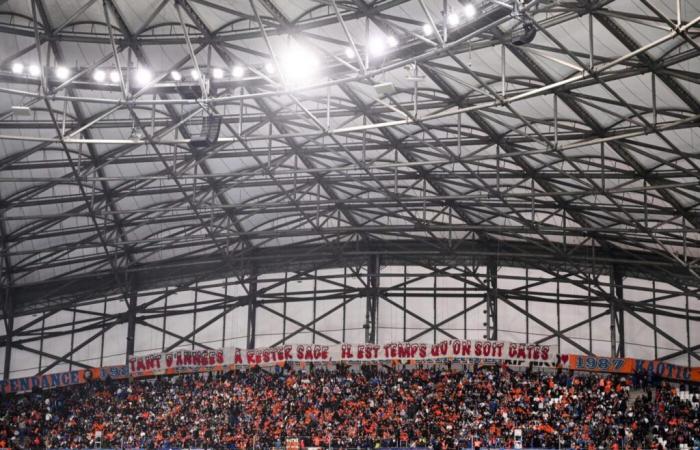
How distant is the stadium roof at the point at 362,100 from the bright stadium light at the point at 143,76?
0.18ft

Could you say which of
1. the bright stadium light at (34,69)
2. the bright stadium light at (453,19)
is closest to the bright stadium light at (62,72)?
the bright stadium light at (34,69)

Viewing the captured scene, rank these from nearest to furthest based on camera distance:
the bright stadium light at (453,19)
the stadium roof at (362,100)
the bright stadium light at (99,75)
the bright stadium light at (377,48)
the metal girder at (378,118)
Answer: the bright stadium light at (453,19) < the bright stadium light at (377,48) < the stadium roof at (362,100) < the metal girder at (378,118) < the bright stadium light at (99,75)

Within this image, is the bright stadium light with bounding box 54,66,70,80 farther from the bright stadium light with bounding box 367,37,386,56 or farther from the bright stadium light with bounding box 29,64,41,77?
the bright stadium light with bounding box 367,37,386,56

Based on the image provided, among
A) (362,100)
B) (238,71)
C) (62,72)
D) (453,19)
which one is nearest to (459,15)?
(453,19)

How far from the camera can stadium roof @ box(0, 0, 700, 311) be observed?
3158 cm

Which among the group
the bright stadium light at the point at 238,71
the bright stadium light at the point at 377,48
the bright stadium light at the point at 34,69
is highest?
the bright stadium light at the point at 238,71

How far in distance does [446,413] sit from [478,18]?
1012 inches

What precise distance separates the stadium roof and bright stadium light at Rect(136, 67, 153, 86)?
0.05 m

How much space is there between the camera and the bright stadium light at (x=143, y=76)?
34.8 metres

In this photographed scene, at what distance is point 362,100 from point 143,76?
29.7ft

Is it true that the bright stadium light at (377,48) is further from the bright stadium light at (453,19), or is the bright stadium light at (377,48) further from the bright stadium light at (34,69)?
the bright stadium light at (34,69)

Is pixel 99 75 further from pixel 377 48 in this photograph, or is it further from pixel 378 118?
pixel 378 118

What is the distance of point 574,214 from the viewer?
4909 cm

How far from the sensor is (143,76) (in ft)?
115
